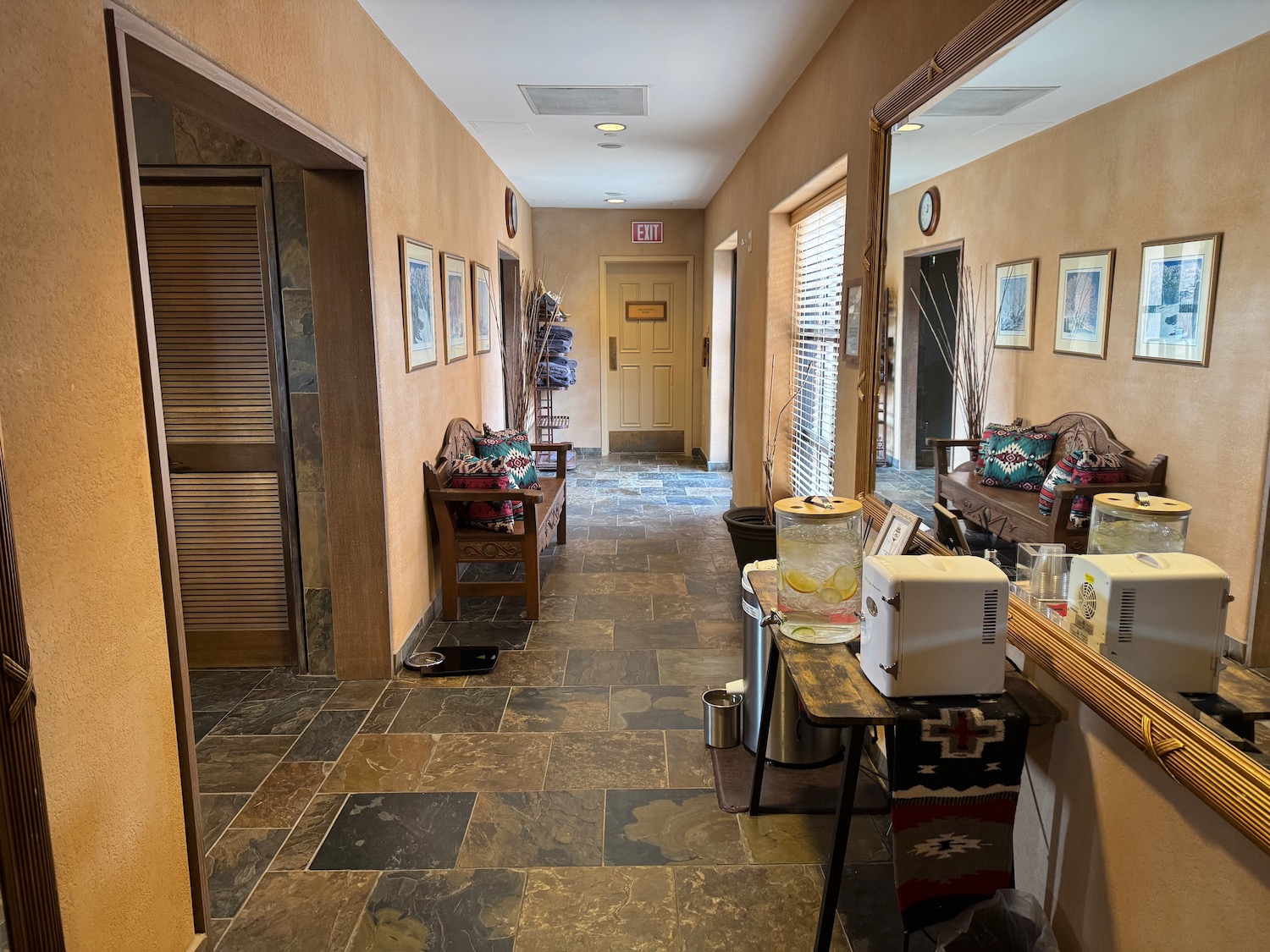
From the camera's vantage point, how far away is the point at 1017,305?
1.78m

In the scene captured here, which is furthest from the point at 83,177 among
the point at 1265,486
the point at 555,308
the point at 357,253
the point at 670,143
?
the point at 555,308

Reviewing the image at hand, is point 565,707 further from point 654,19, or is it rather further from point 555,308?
point 555,308

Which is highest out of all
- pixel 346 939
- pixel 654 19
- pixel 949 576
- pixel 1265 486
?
pixel 654 19

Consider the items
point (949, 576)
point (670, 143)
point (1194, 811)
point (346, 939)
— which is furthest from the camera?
point (670, 143)

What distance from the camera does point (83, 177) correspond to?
60.3 inches

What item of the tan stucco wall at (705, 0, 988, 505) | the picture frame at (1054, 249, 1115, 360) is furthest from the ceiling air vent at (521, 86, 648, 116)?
the picture frame at (1054, 249, 1115, 360)

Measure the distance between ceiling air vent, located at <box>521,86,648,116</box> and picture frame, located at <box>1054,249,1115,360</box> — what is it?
3181 mm

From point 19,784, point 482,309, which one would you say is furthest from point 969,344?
point 482,309

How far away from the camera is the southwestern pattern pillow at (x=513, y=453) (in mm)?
4461

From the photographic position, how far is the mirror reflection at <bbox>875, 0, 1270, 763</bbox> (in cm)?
117

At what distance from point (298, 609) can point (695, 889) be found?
2.19m

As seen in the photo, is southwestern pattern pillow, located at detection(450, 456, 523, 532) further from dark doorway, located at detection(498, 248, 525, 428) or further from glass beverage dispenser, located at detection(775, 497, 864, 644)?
dark doorway, located at detection(498, 248, 525, 428)

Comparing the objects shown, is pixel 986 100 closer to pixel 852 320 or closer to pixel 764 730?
pixel 852 320

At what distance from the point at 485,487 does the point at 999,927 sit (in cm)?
307
